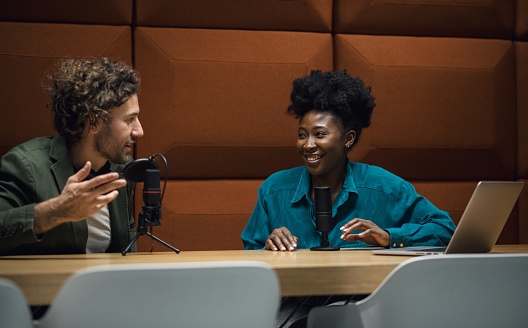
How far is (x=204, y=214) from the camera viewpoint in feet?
8.91

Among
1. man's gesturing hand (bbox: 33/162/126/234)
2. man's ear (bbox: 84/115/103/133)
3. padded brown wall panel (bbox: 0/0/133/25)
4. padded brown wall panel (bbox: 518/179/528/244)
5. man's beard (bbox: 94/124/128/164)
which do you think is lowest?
padded brown wall panel (bbox: 518/179/528/244)

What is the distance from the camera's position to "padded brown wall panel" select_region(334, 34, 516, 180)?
2.86m

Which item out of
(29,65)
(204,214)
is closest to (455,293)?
(204,214)

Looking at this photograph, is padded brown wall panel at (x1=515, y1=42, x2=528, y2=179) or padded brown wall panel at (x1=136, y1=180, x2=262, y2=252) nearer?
padded brown wall panel at (x1=136, y1=180, x2=262, y2=252)

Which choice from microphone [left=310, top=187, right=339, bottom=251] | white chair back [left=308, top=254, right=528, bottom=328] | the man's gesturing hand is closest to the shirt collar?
microphone [left=310, top=187, right=339, bottom=251]

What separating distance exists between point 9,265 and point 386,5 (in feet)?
7.49

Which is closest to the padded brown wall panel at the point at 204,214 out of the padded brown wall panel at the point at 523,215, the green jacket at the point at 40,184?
the green jacket at the point at 40,184

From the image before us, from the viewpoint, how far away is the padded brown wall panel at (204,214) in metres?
2.69

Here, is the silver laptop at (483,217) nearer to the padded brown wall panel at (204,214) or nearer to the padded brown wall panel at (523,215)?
the padded brown wall panel at (204,214)

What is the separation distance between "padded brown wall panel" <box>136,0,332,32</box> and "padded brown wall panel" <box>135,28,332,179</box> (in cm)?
5

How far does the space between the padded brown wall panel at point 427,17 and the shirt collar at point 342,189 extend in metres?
0.96

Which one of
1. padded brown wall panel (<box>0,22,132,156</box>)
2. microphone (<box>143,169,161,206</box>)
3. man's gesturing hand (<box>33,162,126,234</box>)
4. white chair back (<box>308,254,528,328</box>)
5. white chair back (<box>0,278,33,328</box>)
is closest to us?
white chair back (<box>0,278,33,328</box>)

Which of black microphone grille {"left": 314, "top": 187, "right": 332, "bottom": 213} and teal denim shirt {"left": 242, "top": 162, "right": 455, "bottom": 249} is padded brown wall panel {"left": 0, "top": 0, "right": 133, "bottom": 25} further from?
black microphone grille {"left": 314, "top": 187, "right": 332, "bottom": 213}

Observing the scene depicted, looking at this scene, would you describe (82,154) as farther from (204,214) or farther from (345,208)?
(345,208)
